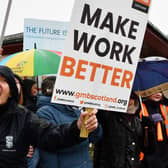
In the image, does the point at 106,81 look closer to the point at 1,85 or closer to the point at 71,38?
the point at 71,38

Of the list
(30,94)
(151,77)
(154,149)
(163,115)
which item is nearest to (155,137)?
(154,149)

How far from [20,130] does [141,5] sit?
1144mm

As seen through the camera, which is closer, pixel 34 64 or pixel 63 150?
pixel 63 150

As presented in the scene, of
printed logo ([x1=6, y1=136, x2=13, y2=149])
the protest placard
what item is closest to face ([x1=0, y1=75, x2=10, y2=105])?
printed logo ([x1=6, y1=136, x2=13, y2=149])

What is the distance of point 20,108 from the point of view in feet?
7.04

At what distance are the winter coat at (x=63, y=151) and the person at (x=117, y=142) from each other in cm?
39

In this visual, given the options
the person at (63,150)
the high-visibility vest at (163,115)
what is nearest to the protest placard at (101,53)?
the person at (63,150)

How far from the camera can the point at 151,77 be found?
3602 millimetres

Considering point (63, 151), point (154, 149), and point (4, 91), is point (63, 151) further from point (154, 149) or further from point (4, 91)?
point (154, 149)

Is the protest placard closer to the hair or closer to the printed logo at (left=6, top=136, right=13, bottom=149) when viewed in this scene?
the printed logo at (left=6, top=136, right=13, bottom=149)

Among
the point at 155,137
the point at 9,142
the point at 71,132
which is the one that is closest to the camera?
the point at 9,142

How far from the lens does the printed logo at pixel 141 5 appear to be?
7.33 ft

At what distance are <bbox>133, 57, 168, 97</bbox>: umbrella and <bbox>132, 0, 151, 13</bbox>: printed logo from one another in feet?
4.52

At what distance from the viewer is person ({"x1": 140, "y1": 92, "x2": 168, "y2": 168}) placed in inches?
136
